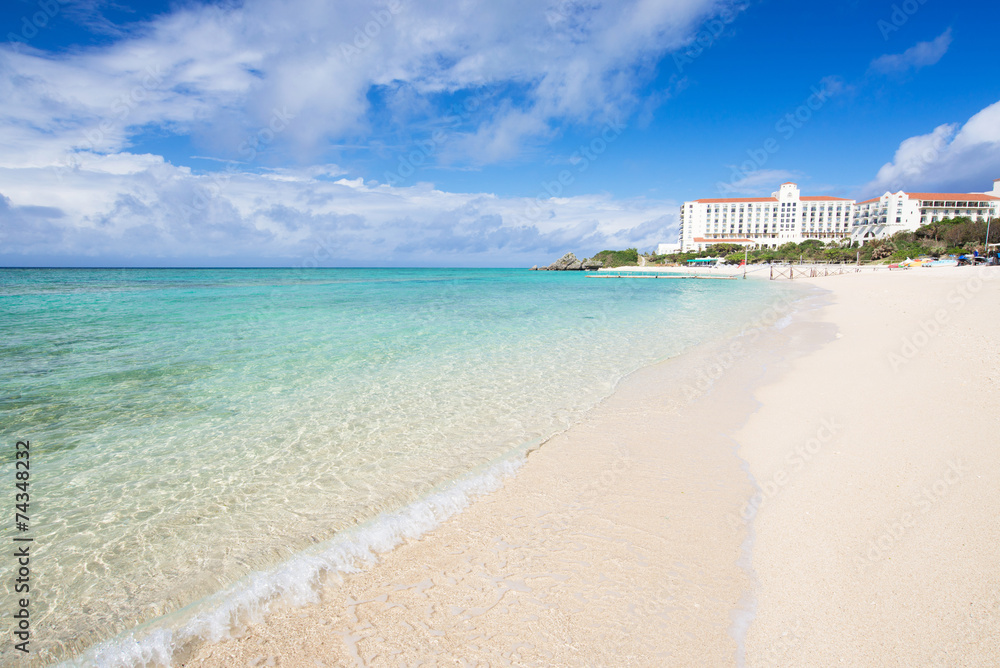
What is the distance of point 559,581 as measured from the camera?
10.7 ft

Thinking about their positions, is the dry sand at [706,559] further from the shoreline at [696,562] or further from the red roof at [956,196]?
the red roof at [956,196]

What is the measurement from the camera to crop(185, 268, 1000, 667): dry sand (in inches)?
104

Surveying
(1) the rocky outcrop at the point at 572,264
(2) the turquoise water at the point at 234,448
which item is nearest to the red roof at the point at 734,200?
(1) the rocky outcrop at the point at 572,264

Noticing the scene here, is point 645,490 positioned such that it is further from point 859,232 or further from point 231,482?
point 859,232

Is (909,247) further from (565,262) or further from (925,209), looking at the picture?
(565,262)

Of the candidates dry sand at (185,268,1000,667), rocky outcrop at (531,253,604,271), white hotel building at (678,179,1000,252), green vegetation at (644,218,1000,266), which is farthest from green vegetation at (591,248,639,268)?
dry sand at (185,268,1000,667)

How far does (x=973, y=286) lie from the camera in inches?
1016

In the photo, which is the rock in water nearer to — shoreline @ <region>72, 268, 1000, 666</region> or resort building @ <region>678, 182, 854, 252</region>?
resort building @ <region>678, 182, 854, 252</region>

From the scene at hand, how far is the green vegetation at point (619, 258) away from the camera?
433 ft

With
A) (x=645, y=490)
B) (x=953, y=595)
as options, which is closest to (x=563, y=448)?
(x=645, y=490)

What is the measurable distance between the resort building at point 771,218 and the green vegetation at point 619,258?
2178cm

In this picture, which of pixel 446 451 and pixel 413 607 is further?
pixel 446 451

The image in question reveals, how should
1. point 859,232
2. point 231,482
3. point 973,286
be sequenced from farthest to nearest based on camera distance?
1. point 859,232
2. point 973,286
3. point 231,482

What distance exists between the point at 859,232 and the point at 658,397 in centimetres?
15204
